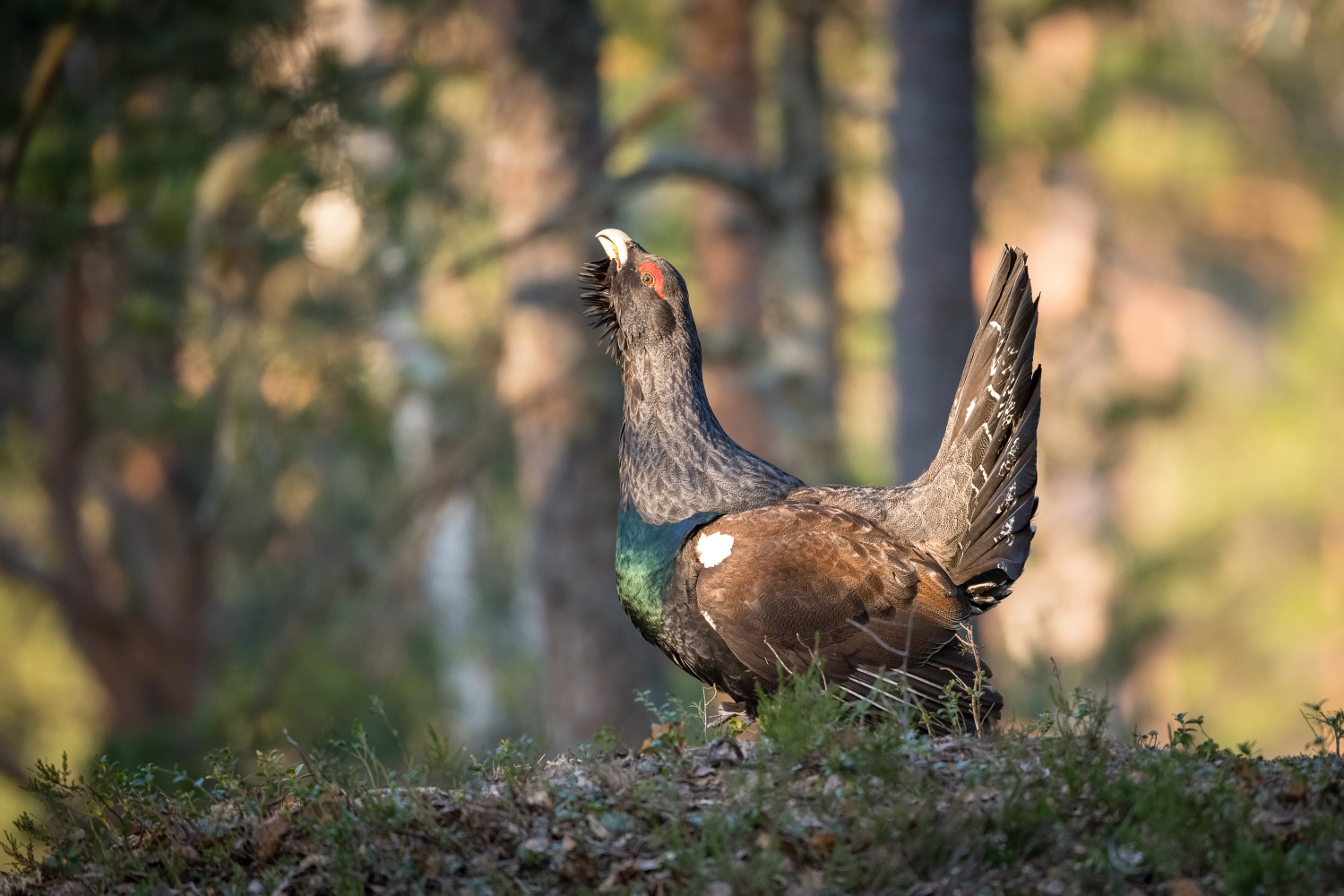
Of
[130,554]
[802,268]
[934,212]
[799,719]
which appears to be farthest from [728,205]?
[799,719]

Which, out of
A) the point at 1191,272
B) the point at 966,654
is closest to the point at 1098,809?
the point at 966,654

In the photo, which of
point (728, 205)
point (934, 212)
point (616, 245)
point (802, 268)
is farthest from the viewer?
point (728, 205)

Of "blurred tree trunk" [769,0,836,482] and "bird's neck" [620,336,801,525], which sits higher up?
"blurred tree trunk" [769,0,836,482]

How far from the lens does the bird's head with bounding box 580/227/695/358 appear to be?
565 cm

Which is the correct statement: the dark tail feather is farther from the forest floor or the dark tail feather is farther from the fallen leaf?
the fallen leaf

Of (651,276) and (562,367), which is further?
(562,367)

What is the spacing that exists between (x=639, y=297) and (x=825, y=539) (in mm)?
1449

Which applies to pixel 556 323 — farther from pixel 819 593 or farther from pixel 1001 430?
pixel 819 593

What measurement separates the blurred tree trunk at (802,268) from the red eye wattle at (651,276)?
4949mm

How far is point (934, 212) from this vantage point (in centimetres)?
976

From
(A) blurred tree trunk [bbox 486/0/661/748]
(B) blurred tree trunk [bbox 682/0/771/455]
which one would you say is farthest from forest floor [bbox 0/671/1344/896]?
(B) blurred tree trunk [bbox 682/0/771/455]

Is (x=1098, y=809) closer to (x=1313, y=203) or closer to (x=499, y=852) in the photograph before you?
(x=499, y=852)

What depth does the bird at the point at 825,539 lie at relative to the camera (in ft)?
16.2

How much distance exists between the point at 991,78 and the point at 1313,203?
1040 centimetres
